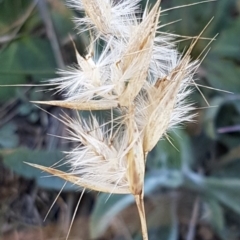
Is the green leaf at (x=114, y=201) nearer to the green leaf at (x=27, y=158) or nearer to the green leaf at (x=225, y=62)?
the green leaf at (x=27, y=158)

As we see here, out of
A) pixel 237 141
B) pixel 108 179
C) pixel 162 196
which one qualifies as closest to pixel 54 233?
pixel 162 196

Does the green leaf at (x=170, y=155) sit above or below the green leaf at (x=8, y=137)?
below

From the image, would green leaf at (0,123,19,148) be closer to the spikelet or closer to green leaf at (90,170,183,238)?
green leaf at (90,170,183,238)

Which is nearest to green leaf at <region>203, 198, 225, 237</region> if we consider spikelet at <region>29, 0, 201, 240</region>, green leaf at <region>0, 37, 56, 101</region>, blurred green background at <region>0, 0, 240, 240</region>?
blurred green background at <region>0, 0, 240, 240</region>

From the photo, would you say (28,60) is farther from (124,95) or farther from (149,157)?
(124,95)

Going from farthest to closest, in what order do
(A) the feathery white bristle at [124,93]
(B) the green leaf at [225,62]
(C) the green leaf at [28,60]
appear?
(B) the green leaf at [225,62] → (C) the green leaf at [28,60] → (A) the feathery white bristle at [124,93]

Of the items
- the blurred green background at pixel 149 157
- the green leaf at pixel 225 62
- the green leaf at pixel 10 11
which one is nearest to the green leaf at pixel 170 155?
the blurred green background at pixel 149 157

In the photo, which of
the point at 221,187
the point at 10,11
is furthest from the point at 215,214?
the point at 10,11
